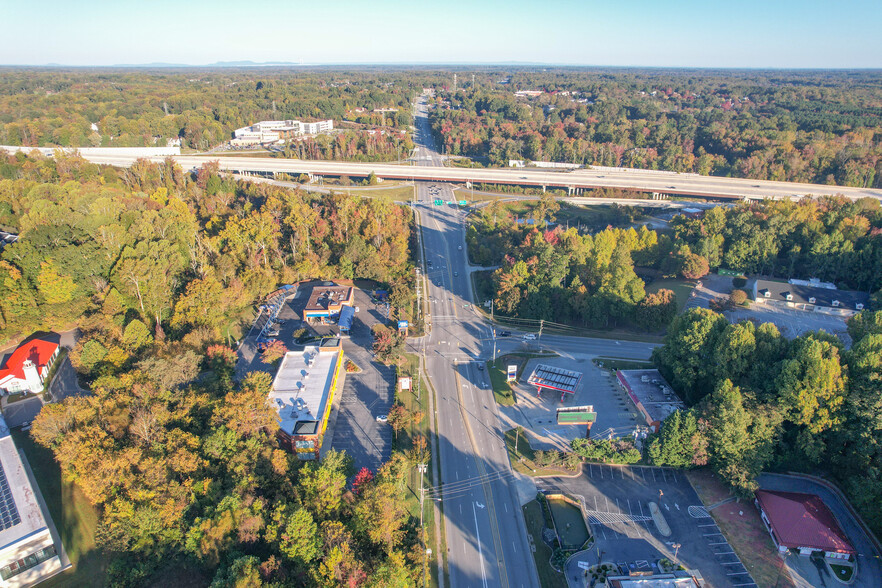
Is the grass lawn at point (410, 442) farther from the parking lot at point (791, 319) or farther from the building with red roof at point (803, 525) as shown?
the parking lot at point (791, 319)

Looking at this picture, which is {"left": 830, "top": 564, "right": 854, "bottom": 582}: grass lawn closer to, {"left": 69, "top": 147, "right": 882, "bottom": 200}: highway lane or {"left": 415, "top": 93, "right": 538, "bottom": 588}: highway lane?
{"left": 415, "top": 93, "right": 538, "bottom": 588}: highway lane

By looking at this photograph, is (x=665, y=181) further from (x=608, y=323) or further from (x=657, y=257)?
(x=608, y=323)

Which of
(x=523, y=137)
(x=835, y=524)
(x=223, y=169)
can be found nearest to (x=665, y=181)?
(x=523, y=137)

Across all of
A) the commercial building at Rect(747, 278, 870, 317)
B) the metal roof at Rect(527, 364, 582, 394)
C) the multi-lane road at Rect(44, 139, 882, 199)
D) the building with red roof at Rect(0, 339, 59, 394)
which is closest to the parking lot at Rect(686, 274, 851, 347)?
the commercial building at Rect(747, 278, 870, 317)

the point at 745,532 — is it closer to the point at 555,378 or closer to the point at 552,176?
the point at 555,378

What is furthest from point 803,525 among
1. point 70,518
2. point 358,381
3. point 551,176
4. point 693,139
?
point 693,139

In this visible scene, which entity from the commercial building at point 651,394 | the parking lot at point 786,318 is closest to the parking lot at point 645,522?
the commercial building at point 651,394
